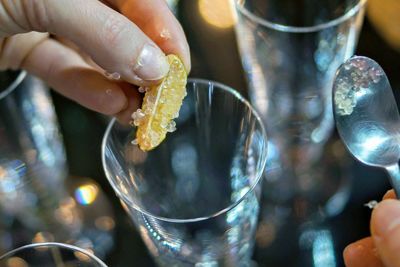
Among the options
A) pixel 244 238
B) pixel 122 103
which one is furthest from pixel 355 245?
pixel 122 103

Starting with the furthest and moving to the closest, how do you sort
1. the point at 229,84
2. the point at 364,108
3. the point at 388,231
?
1. the point at 229,84
2. the point at 364,108
3. the point at 388,231

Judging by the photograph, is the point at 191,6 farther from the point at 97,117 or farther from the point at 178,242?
the point at 178,242

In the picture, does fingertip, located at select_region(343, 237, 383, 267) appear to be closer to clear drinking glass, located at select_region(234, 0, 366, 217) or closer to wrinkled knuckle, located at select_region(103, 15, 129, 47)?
clear drinking glass, located at select_region(234, 0, 366, 217)

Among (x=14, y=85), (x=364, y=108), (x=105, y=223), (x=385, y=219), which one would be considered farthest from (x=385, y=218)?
(x=14, y=85)

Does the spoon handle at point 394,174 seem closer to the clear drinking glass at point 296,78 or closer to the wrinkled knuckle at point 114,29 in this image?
the clear drinking glass at point 296,78

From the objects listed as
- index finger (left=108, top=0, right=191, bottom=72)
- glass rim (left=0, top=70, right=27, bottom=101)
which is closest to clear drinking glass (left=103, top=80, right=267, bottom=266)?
index finger (left=108, top=0, right=191, bottom=72)

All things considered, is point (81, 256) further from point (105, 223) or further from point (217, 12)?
point (217, 12)
